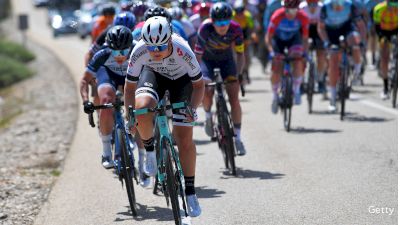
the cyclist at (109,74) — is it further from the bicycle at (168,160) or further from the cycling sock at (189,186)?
the bicycle at (168,160)

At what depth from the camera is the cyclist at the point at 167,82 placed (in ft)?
26.3

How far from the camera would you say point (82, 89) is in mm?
9969

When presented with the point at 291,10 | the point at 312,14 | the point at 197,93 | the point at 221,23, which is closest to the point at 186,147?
the point at 197,93

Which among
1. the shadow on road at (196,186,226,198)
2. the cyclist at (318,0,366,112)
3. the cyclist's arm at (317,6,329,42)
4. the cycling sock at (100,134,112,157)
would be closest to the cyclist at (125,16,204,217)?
the shadow on road at (196,186,226,198)

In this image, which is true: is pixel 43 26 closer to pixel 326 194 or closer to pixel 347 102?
pixel 347 102

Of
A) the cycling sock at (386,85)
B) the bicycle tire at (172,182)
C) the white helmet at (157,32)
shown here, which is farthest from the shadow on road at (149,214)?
the cycling sock at (386,85)

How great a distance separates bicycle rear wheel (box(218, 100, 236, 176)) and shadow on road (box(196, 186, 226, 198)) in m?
0.68

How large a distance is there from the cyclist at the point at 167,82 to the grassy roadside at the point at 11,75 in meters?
11.7

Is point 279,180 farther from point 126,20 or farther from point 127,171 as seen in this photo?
point 126,20

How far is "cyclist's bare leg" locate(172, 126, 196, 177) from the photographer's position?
8172mm

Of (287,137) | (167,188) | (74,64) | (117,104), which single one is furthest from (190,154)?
(74,64)

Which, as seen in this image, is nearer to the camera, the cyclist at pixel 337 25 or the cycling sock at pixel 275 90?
the cycling sock at pixel 275 90

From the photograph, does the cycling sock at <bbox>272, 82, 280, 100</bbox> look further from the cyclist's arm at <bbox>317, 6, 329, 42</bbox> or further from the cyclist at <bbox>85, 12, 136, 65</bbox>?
the cyclist at <bbox>85, 12, 136, 65</bbox>
